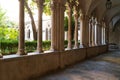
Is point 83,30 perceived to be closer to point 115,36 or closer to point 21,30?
point 21,30

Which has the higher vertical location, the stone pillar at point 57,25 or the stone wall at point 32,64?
the stone pillar at point 57,25

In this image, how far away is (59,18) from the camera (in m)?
7.33

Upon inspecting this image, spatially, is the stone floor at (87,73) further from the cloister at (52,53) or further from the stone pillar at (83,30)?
the stone pillar at (83,30)

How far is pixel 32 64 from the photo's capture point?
570cm

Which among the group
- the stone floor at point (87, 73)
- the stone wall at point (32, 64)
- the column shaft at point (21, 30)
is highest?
A: the column shaft at point (21, 30)

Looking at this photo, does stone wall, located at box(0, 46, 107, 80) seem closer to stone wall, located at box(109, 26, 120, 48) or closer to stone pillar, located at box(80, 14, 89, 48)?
stone pillar, located at box(80, 14, 89, 48)

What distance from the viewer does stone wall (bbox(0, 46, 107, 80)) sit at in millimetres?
4648

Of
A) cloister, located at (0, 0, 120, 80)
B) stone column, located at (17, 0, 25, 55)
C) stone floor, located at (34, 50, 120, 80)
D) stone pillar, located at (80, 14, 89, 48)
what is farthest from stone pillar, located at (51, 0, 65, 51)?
stone pillar, located at (80, 14, 89, 48)

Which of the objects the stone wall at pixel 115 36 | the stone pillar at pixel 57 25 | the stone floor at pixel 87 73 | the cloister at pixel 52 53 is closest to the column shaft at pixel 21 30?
the cloister at pixel 52 53

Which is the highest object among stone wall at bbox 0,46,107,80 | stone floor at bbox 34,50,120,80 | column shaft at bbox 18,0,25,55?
column shaft at bbox 18,0,25,55

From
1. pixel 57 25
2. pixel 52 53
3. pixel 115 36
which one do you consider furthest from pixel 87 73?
pixel 115 36

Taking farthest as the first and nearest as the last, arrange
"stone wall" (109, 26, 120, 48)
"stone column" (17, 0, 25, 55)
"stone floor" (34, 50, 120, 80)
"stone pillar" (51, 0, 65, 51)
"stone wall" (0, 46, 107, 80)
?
"stone wall" (109, 26, 120, 48)
"stone pillar" (51, 0, 65, 51)
"stone floor" (34, 50, 120, 80)
"stone column" (17, 0, 25, 55)
"stone wall" (0, 46, 107, 80)

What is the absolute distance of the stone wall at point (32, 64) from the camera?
15.3 feet

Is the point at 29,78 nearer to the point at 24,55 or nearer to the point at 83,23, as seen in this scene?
the point at 24,55
